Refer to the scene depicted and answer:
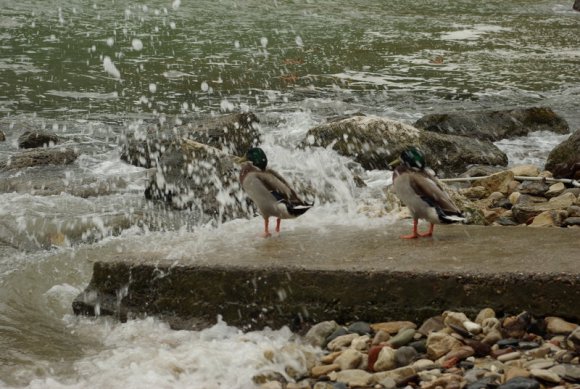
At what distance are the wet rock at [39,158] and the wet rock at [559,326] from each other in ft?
30.2

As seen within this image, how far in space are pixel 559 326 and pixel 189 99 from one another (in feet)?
42.8

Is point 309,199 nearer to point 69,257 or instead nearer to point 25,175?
point 69,257

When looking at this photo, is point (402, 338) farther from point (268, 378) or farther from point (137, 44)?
point (137, 44)

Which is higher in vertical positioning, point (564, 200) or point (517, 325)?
point (517, 325)

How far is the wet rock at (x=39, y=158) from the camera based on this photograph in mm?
13273

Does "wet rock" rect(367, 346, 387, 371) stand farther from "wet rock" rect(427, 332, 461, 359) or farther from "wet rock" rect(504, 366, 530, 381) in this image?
"wet rock" rect(504, 366, 530, 381)

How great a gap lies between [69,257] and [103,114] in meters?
8.12

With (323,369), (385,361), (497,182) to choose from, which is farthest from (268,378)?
(497,182)

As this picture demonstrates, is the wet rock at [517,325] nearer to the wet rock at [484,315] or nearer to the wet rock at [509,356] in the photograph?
the wet rock at [484,315]

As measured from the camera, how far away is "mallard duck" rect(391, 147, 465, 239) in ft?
23.0

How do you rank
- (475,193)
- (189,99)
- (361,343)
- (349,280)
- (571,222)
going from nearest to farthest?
(361,343) < (349,280) < (571,222) < (475,193) < (189,99)

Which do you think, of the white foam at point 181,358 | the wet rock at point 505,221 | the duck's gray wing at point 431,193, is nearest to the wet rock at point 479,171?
the wet rock at point 505,221

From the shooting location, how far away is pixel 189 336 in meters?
6.66

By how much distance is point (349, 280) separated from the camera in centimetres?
647
